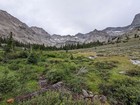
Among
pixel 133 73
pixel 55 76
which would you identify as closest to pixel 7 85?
pixel 55 76

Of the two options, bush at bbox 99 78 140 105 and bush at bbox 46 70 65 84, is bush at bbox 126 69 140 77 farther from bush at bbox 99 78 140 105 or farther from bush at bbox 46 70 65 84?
bush at bbox 46 70 65 84

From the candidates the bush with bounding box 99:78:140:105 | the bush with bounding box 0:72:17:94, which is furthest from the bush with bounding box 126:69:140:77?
the bush with bounding box 0:72:17:94

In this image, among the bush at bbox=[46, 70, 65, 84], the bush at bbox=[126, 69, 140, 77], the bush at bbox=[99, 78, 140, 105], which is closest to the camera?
the bush at bbox=[99, 78, 140, 105]

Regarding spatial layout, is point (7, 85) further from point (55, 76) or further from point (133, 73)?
point (133, 73)

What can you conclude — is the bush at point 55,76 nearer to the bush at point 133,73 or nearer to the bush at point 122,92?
the bush at point 122,92

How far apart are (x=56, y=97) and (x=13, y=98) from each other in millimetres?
4721

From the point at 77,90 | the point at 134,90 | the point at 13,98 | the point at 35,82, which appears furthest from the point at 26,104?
the point at 134,90

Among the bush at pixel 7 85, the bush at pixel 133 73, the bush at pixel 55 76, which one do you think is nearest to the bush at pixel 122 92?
the bush at pixel 55 76

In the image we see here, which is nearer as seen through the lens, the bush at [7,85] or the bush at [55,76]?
the bush at [7,85]

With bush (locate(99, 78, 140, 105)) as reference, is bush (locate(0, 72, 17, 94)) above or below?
above

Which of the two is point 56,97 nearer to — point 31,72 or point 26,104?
point 26,104

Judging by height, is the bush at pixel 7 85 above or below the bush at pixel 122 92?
above

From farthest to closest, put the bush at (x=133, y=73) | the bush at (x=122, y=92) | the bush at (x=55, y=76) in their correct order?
the bush at (x=133, y=73), the bush at (x=55, y=76), the bush at (x=122, y=92)

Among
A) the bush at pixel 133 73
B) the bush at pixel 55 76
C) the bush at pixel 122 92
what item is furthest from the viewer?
the bush at pixel 133 73
